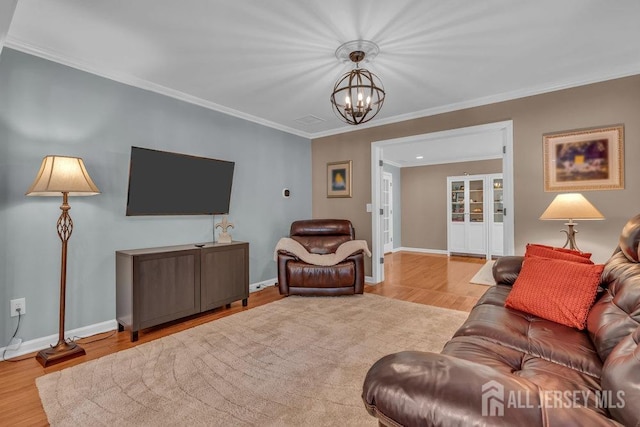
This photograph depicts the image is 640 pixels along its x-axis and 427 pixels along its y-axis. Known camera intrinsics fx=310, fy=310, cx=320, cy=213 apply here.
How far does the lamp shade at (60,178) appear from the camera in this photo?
224cm

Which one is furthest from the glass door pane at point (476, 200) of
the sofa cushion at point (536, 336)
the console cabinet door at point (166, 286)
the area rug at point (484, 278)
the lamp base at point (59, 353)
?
the lamp base at point (59, 353)

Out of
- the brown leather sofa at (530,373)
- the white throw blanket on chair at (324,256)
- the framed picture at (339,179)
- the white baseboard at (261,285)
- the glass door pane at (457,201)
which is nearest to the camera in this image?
the brown leather sofa at (530,373)

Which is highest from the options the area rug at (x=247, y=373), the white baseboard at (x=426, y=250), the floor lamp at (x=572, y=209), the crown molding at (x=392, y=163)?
the crown molding at (x=392, y=163)

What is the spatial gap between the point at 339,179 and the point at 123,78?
3.06m

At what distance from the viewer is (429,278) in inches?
193

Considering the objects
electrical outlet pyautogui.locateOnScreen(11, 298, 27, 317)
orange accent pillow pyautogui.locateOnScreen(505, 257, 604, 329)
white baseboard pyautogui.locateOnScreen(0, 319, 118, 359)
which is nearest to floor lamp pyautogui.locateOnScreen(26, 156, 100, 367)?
white baseboard pyautogui.locateOnScreen(0, 319, 118, 359)

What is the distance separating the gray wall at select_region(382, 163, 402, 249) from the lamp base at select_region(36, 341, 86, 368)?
672 cm

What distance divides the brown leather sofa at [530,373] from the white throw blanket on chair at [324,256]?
86.9 inches

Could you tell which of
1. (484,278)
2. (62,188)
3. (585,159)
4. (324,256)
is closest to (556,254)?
(585,159)

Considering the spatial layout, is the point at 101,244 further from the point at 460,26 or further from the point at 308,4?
the point at 460,26

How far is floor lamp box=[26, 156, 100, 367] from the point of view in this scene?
2.24 metres

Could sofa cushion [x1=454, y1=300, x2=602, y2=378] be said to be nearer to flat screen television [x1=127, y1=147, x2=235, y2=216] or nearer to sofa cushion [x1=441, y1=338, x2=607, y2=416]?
sofa cushion [x1=441, y1=338, x2=607, y2=416]

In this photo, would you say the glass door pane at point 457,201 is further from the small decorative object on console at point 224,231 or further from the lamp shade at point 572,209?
the small decorative object on console at point 224,231

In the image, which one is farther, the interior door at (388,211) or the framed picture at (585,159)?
the interior door at (388,211)
